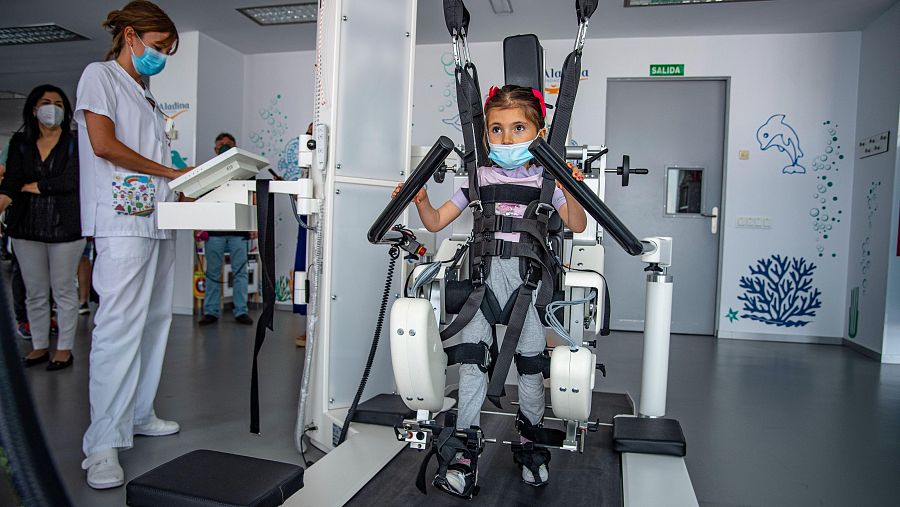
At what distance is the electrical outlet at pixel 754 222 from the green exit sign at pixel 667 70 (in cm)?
155

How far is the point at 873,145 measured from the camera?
17.9 ft

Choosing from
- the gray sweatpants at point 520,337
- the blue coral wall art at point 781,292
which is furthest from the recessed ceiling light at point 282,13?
the blue coral wall art at point 781,292

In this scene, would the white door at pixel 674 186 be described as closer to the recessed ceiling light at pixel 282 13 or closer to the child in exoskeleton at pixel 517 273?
the recessed ceiling light at pixel 282 13

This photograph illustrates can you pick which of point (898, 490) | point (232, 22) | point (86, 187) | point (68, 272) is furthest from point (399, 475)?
point (232, 22)

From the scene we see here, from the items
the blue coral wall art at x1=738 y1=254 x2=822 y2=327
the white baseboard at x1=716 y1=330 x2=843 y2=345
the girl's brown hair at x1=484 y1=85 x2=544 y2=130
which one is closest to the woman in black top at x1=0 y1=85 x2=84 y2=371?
the girl's brown hair at x1=484 y1=85 x2=544 y2=130

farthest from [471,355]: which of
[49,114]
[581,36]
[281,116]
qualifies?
[281,116]

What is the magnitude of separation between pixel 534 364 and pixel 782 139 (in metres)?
5.10

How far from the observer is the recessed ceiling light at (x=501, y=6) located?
552 centimetres

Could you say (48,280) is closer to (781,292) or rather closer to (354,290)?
(354,290)

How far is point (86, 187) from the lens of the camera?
238 cm

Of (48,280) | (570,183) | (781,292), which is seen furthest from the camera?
(781,292)

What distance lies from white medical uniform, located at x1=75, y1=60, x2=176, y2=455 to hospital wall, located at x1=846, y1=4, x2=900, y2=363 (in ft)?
17.6

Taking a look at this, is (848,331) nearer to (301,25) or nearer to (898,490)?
(898,490)

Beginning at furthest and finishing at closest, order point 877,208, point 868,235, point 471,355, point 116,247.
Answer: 1. point 868,235
2. point 877,208
3. point 116,247
4. point 471,355
